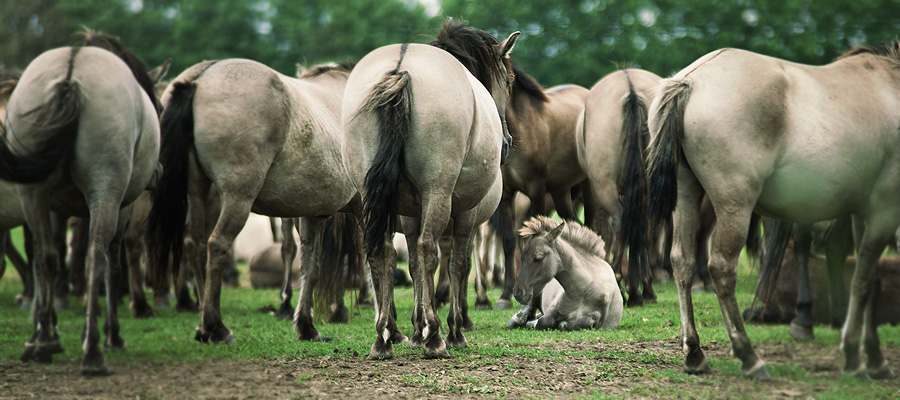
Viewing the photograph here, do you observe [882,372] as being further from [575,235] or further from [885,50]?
[575,235]

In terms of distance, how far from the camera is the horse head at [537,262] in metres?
7.49

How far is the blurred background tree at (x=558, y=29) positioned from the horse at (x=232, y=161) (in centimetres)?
1433

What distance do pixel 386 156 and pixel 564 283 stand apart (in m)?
3.38

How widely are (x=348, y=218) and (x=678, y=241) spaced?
404 centimetres

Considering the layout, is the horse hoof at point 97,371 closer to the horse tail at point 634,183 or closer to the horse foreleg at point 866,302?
the horse foreleg at point 866,302

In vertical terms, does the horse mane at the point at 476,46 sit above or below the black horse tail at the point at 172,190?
above

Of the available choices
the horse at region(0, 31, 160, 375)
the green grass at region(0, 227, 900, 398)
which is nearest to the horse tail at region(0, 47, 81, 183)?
the horse at region(0, 31, 160, 375)

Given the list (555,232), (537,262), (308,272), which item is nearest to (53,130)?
(308,272)

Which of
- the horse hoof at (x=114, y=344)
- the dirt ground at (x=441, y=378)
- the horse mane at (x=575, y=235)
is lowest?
the dirt ground at (x=441, y=378)

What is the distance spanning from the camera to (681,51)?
1300 inches

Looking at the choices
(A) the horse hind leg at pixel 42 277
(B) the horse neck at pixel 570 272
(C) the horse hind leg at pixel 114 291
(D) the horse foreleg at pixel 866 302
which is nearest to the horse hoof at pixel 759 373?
(D) the horse foreleg at pixel 866 302

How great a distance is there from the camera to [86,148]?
9.06 ft

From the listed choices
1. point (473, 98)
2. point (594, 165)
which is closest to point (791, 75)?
point (473, 98)

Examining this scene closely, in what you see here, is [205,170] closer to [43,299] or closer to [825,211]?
[43,299]
